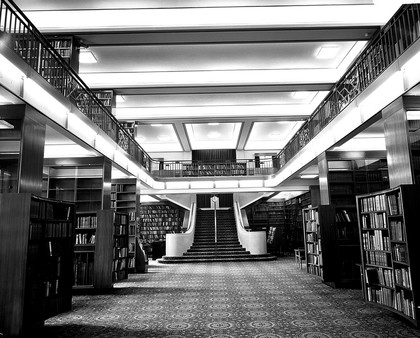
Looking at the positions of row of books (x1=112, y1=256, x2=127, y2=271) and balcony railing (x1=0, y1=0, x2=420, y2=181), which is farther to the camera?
row of books (x1=112, y1=256, x2=127, y2=271)

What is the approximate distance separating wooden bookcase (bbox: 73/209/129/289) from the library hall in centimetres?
3

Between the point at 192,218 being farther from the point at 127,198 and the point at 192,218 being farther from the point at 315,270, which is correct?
the point at 315,270

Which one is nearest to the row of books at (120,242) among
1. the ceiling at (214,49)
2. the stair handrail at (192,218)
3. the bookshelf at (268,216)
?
the ceiling at (214,49)

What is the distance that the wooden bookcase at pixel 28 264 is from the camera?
390cm

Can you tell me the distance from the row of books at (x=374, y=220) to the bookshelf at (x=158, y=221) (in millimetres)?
12869

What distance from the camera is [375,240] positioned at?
5102mm

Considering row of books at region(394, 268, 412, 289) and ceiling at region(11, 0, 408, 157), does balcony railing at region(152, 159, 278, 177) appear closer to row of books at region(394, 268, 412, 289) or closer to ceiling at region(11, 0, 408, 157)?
ceiling at region(11, 0, 408, 157)

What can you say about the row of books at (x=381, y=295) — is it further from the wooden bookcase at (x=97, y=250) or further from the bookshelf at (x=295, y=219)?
the bookshelf at (x=295, y=219)

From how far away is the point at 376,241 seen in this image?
507 centimetres

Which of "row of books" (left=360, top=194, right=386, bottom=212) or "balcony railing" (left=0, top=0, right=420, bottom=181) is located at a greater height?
"balcony railing" (left=0, top=0, right=420, bottom=181)

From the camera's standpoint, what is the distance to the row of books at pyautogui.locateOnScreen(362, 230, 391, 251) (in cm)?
483

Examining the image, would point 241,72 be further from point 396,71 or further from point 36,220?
point 36,220

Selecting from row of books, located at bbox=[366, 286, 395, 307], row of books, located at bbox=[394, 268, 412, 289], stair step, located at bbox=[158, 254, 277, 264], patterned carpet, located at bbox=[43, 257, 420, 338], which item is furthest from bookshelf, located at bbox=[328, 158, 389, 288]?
stair step, located at bbox=[158, 254, 277, 264]

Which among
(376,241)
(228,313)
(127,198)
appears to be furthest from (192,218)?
(376,241)
